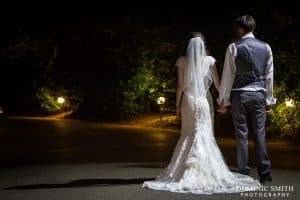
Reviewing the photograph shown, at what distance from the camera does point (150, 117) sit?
27547mm

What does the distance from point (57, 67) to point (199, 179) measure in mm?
28530

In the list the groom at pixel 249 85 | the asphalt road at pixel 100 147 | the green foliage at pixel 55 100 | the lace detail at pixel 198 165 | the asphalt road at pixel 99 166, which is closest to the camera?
the asphalt road at pixel 99 166

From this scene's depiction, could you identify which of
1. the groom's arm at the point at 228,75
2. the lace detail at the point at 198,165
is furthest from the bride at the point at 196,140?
the groom's arm at the point at 228,75

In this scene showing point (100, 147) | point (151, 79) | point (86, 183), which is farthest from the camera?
point (151, 79)

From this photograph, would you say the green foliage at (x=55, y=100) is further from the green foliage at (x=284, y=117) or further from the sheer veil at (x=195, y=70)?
the sheer veil at (x=195, y=70)

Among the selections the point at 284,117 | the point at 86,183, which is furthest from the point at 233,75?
the point at 284,117

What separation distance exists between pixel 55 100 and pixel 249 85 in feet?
91.2

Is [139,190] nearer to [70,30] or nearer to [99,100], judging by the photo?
[99,100]

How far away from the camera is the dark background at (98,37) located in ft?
66.9

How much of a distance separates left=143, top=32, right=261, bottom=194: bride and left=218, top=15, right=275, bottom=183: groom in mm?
346

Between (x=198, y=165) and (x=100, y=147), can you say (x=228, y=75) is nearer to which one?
(x=198, y=165)

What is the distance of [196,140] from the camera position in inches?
361

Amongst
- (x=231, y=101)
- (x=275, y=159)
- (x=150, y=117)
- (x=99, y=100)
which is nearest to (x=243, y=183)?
(x=231, y=101)

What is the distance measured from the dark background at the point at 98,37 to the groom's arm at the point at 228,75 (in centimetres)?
977
